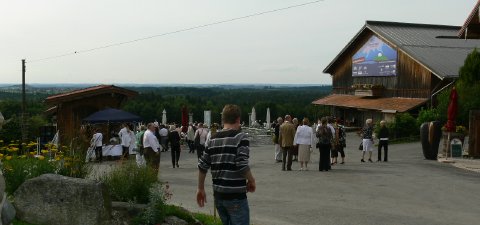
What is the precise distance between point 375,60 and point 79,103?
25182mm

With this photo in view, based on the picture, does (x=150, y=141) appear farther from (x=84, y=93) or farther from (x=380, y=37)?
(x=380, y=37)

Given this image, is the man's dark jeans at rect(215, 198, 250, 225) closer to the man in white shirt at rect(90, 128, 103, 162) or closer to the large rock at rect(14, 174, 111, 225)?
the large rock at rect(14, 174, 111, 225)

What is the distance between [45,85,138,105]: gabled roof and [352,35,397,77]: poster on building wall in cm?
2178

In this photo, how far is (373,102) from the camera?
142 ft

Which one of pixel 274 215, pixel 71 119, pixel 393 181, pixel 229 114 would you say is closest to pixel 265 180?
pixel 393 181

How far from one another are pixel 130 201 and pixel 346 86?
41.9 meters

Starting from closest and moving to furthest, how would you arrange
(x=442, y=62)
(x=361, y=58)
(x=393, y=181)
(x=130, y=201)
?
(x=130, y=201)
(x=393, y=181)
(x=442, y=62)
(x=361, y=58)

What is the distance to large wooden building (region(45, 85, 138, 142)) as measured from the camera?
26.4m

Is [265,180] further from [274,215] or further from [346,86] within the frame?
[346,86]

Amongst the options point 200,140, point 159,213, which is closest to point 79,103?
point 200,140

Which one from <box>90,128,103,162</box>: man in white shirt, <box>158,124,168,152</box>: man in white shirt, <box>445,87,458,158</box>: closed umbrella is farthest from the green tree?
<box>90,128,103,162</box>: man in white shirt

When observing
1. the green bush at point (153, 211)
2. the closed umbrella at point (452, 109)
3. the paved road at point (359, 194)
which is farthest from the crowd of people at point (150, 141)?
the closed umbrella at point (452, 109)

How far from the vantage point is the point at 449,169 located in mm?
19312

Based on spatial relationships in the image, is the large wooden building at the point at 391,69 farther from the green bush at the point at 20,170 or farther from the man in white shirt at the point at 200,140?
the green bush at the point at 20,170
